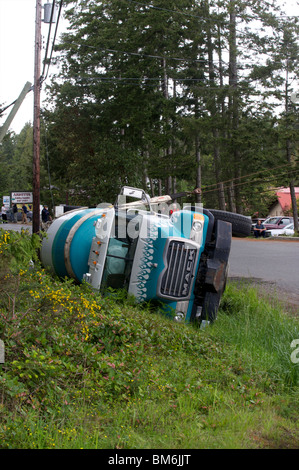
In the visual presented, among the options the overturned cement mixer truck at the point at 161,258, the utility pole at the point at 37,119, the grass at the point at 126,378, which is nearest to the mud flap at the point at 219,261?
the overturned cement mixer truck at the point at 161,258

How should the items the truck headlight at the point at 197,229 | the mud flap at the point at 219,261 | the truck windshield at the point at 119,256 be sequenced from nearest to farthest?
the mud flap at the point at 219,261, the truck headlight at the point at 197,229, the truck windshield at the point at 119,256

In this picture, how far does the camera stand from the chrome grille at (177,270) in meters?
7.30

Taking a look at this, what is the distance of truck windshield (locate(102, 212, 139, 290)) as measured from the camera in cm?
799

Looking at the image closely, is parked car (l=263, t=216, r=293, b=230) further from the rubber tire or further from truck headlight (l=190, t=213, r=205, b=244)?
truck headlight (l=190, t=213, r=205, b=244)

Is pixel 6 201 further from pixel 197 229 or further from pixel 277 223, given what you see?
pixel 197 229

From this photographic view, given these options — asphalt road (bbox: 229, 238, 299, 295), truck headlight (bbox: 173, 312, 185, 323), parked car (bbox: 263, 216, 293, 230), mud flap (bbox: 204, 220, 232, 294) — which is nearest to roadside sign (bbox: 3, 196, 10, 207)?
parked car (bbox: 263, 216, 293, 230)

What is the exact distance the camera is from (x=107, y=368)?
475cm

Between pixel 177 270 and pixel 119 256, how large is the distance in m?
1.19

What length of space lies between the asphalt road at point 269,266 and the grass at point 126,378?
14.8 feet

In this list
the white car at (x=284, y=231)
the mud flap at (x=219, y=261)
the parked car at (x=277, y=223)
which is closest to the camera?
the mud flap at (x=219, y=261)

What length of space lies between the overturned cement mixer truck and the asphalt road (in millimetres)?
3107

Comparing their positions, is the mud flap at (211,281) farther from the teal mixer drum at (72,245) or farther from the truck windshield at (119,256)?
the teal mixer drum at (72,245)

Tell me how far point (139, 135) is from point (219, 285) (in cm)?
3083

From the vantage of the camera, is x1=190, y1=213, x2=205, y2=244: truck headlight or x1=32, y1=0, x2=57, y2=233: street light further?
x1=32, y1=0, x2=57, y2=233: street light
